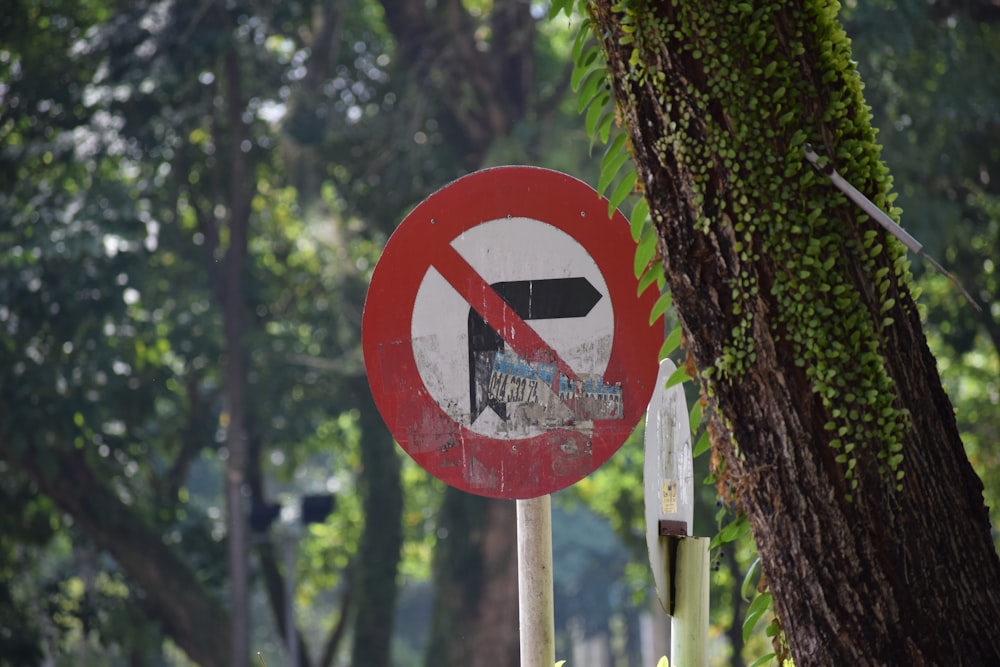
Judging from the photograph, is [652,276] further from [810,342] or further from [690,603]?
[690,603]

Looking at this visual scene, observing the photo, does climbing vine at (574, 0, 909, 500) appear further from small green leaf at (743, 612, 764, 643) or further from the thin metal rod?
small green leaf at (743, 612, 764, 643)

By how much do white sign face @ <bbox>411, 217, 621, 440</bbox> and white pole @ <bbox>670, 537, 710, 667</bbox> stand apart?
15.5 inches

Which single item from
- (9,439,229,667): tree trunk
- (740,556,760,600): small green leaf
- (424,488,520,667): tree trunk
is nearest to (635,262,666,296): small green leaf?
(740,556,760,600): small green leaf

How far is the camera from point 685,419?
311 cm

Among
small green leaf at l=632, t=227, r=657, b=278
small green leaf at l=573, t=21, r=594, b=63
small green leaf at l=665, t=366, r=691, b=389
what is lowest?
small green leaf at l=665, t=366, r=691, b=389

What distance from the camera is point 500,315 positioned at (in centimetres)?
301

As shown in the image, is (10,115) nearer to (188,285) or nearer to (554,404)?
(188,285)

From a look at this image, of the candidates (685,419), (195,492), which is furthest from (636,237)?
(195,492)

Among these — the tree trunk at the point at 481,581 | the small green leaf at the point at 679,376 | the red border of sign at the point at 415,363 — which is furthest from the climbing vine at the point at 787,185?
the tree trunk at the point at 481,581

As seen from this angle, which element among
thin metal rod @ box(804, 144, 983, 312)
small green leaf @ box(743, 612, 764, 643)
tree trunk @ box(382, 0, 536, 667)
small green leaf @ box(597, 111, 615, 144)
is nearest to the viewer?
thin metal rod @ box(804, 144, 983, 312)

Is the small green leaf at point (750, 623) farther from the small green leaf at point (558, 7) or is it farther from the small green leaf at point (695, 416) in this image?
the small green leaf at point (558, 7)

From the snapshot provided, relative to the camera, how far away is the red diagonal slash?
298cm

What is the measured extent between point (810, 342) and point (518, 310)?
0.99 meters

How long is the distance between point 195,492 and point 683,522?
33.7 metres
